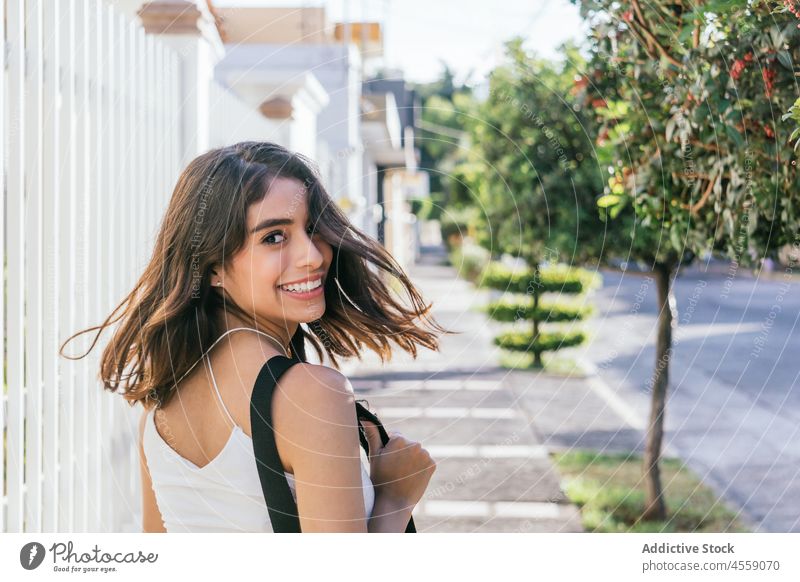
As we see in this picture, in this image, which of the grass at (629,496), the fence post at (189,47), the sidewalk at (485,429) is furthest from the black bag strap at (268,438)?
the grass at (629,496)

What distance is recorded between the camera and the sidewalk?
17.5ft

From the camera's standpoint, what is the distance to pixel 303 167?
1765 mm

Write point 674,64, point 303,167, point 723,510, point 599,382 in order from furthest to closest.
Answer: point 599,382
point 723,510
point 674,64
point 303,167

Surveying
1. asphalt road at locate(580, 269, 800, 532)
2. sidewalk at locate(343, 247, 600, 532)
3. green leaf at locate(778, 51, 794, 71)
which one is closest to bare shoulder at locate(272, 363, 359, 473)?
green leaf at locate(778, 51, 794, 71)

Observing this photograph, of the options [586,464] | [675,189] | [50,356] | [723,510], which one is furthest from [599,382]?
[50,356]

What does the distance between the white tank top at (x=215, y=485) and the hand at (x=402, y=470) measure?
4 cm

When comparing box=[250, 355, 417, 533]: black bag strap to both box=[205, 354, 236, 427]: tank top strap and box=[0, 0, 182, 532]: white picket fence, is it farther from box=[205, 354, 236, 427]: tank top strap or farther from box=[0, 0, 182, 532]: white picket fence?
box=[0, 0, 182, 532]: white picket fence

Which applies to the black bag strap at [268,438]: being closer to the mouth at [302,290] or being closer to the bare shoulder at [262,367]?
the bare shoulder at [262,367]

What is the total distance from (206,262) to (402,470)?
514 millimetres

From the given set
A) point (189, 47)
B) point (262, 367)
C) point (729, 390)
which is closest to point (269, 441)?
point (262, 367)

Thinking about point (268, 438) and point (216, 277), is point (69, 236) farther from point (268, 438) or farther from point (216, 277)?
point (268, 438)

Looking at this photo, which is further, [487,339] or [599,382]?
[487,339]
